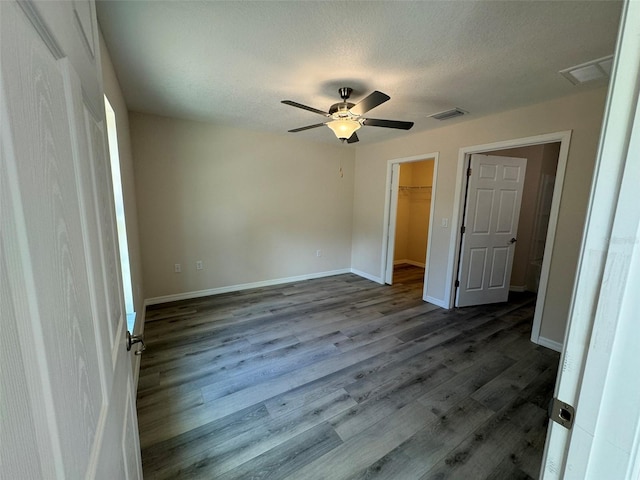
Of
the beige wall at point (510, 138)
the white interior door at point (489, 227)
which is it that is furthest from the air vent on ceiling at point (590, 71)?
the white interior door at point (489, 227)

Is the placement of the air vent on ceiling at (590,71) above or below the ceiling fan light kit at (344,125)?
above

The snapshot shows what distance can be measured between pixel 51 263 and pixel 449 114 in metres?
3.39

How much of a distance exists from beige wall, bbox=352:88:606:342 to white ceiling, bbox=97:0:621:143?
0.21 meters

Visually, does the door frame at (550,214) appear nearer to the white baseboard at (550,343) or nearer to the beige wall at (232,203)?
the white baseboard at (550,343)

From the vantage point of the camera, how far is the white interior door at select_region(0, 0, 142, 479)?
272 millimetres

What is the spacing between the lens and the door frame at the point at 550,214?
98.3 inches

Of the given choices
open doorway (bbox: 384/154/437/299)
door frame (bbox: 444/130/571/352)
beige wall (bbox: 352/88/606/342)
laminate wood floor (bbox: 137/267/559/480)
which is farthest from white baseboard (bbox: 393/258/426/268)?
laminate wood floor (bbox: 137/267/559/480)

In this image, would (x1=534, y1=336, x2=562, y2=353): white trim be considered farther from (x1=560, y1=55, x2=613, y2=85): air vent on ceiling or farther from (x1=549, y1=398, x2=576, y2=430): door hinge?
(x1=549, y1=398, x2=576, y2=430): door hinge

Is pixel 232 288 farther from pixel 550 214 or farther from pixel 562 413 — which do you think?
pixel 550 214

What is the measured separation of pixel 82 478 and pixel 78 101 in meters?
0.72

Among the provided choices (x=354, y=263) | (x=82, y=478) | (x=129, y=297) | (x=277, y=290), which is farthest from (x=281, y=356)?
(x=354, y=263)

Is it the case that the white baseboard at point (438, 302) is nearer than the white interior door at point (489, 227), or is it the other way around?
the white interior door at point (489, 227)

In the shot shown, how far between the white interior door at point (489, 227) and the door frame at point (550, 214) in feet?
0.31

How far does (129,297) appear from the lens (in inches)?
90.0
